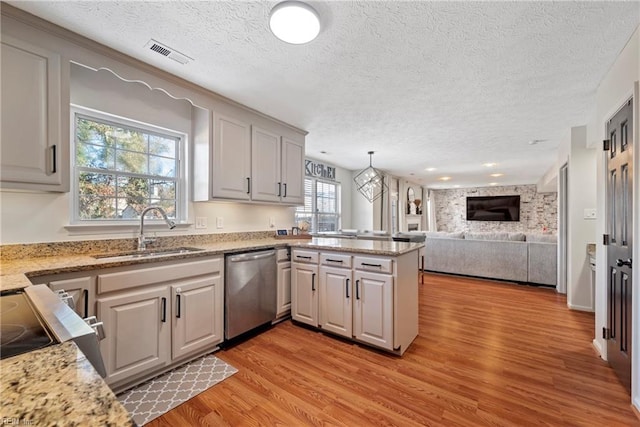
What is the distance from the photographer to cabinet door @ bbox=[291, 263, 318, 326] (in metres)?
2.77

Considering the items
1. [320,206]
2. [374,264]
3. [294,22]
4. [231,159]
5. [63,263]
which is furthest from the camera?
[320,206]

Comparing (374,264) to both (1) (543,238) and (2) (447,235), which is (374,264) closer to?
(2) (447,235)

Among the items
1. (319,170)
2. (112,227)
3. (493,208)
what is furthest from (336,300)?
(493,208)

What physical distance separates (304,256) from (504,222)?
900cm

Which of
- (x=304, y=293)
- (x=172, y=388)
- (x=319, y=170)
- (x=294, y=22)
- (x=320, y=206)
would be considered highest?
(x=294, y=22)

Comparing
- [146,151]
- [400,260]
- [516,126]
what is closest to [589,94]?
[516,126]

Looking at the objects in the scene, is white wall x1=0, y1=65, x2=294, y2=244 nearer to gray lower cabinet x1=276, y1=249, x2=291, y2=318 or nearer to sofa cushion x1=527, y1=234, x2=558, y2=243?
gray lower cabinet x1=276, y1=249, x2=291, y2=318

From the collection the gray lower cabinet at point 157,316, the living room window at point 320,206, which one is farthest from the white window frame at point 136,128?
the living room window at point 320,206

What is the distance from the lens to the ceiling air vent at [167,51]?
188cm

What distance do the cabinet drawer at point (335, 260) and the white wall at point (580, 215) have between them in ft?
9.63

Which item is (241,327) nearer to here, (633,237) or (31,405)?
(31,405)

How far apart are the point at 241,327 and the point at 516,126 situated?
3873mm

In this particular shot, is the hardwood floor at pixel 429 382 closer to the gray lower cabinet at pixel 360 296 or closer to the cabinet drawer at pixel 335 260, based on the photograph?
the gray lower cabinet at pixel 360 296

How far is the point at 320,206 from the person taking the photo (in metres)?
5.72
